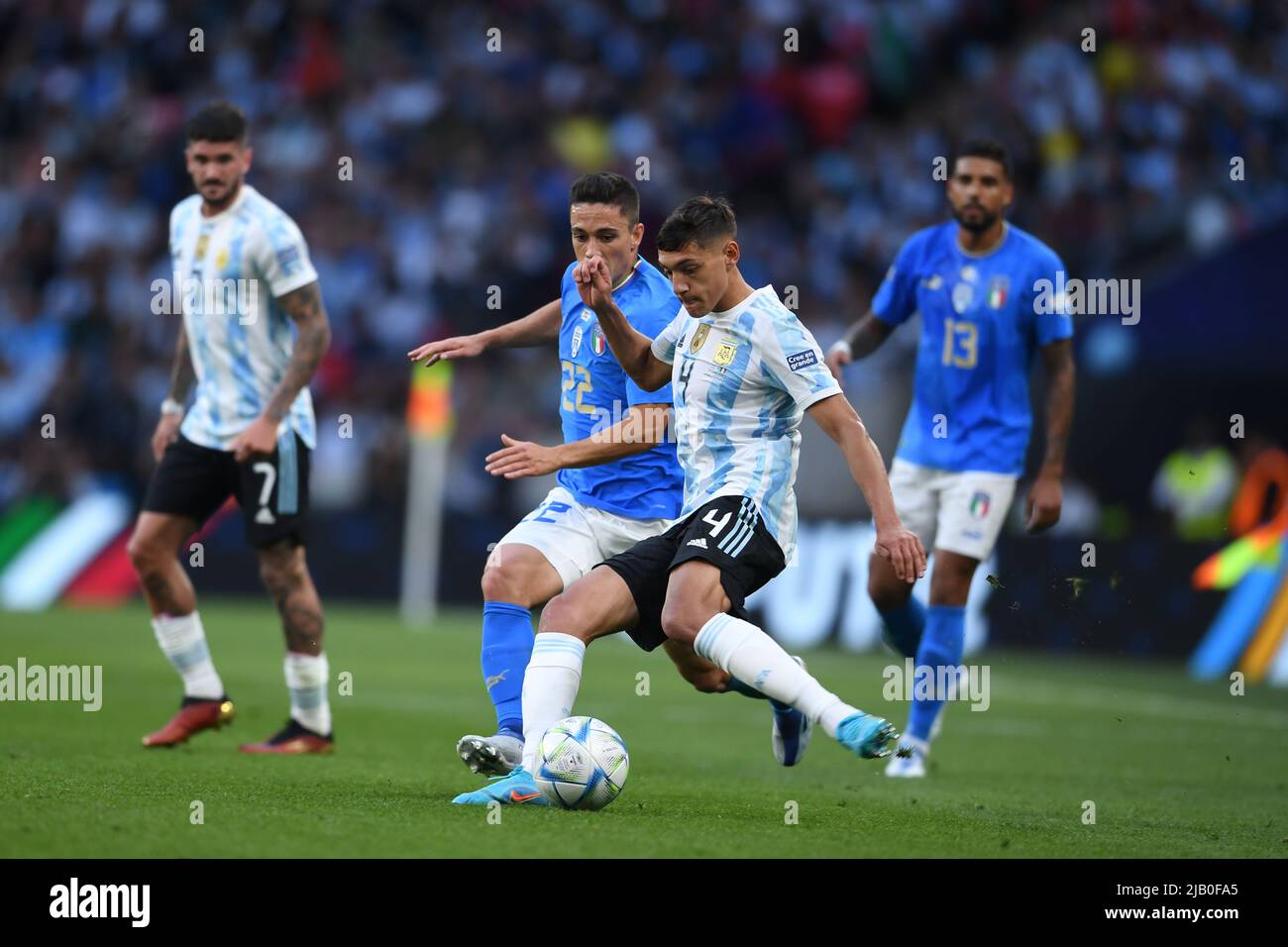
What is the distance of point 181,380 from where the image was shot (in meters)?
8.87

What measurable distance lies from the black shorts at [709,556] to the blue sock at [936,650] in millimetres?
2154

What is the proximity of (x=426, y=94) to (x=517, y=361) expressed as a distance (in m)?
4.39

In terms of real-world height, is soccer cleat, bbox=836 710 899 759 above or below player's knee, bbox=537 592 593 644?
below

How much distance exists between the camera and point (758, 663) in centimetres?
612

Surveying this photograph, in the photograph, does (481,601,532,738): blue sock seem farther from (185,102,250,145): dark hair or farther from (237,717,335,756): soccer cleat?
(185,102,250,145): dark hair

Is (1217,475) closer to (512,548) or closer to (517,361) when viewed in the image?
(517,361)

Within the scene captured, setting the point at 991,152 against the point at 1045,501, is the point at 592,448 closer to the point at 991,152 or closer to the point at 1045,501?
the point at 1045,501

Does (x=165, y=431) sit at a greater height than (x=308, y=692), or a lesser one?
greater

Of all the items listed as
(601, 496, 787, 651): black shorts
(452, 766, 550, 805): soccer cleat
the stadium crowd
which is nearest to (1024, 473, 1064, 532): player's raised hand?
(601, 496, 787, 651): black shorts

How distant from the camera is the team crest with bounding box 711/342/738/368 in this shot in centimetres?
643

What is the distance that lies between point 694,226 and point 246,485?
114 inches

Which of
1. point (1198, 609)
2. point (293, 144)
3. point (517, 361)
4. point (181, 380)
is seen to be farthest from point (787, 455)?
point (293, 144)

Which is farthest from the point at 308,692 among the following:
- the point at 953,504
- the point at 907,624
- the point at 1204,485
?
the point at 1204,485

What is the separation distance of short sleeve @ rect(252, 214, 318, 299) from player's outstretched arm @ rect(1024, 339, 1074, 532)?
3402mm
